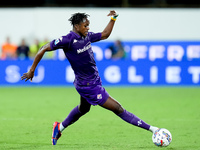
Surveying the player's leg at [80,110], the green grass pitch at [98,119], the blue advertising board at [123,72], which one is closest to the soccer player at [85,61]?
the player's leg at [80,110]

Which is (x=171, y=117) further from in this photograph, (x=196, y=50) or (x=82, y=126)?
(x=196, y=50)

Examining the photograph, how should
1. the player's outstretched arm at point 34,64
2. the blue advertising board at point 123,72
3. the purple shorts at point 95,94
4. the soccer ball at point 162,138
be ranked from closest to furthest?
the player's outstretched arm at point 34,64, the soccer ball at point 162,138, the purple shorts at point 95,94, the blue advertising board at point 123,72

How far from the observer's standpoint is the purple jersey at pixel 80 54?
7023 mm

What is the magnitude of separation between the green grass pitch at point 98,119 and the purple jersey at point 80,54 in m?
1.10

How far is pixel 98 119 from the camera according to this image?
35.4ft

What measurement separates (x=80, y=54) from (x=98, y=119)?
3.94 m

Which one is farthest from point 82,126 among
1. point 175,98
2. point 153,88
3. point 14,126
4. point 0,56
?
point 0,56

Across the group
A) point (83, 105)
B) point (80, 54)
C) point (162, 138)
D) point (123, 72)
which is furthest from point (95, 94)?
point (123, 72)

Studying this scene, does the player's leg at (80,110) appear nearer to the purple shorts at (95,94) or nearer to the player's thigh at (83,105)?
the player's thigh at (83,105)

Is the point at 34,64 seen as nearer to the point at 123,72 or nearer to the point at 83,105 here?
the point at 83,105

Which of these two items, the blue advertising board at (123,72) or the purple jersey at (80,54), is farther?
the blue advertising board at (123,72)

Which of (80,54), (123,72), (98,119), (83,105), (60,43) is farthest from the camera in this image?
(123,72)

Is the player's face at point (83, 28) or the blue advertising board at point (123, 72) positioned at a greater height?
the player's face at point (83, 28)

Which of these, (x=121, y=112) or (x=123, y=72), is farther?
(x=123, y=72)
